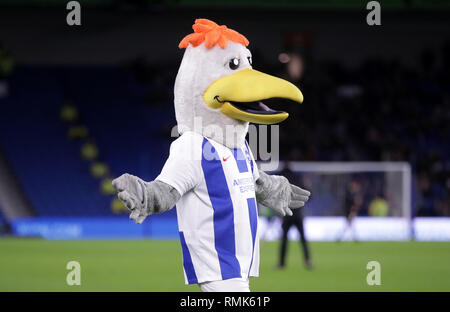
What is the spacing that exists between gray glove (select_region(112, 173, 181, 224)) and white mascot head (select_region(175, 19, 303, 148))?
1.87 feet

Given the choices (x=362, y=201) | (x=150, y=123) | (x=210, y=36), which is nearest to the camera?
(x=210, y=36)

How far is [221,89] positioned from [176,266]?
27.0ft

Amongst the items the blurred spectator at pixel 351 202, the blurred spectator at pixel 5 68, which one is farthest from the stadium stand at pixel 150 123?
the blurred spectator at pixel 351 202

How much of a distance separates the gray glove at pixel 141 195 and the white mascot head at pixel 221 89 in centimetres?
57

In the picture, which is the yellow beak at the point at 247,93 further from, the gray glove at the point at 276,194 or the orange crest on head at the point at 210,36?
the gray glove at the point at 276,194

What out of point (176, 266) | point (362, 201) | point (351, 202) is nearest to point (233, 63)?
point (176, 266)

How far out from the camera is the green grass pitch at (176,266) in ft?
31.9

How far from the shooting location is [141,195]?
4.06 m

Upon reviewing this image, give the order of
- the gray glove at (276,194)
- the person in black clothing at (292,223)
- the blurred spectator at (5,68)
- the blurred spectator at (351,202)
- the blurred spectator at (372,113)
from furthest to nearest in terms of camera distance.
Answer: the blurred spectator at (5,68), the blurred spectator at (372,113), the blurred spectator at (351,202), the person in black clothing at (292,223), the gray glove at (276,194)

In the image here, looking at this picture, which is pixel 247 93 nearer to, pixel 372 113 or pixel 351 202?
pixel 351 202

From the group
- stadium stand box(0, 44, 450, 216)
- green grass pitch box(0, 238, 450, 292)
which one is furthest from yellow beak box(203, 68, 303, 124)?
stadium stand box(0, 44, 450, 216)

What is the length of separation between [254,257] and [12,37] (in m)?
21.4

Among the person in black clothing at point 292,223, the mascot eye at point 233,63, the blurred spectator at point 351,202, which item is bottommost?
the person in black clothing at point 292,223
